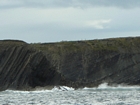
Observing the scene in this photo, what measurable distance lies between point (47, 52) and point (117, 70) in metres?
14.1

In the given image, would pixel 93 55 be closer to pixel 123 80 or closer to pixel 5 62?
pixel 123 80

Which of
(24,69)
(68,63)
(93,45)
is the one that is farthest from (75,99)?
(93,45)

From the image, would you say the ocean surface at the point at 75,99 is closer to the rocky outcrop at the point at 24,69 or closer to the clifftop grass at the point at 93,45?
the rocky outcrop at the point at 24,69

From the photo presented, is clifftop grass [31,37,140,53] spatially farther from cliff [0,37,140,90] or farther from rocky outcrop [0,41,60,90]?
rocky outcrop [0,41,60,90]

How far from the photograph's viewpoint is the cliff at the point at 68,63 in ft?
319

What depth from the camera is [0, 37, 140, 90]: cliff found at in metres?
97.3

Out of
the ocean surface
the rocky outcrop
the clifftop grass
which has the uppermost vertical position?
the clifftop grass

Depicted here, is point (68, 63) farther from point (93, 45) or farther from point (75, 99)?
point (75, 99)

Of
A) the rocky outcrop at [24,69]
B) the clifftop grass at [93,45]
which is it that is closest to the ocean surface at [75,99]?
the rocky outcrop at [24,69]

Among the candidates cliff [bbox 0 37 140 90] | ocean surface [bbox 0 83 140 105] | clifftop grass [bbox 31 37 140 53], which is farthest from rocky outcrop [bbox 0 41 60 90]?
clifftop grass [bbox 31 37 140 53]

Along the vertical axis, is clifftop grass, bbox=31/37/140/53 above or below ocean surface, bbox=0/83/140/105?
above

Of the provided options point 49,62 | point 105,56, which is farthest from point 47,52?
point 105,56

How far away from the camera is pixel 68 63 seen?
10469 cm

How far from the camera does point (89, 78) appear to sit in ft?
338
